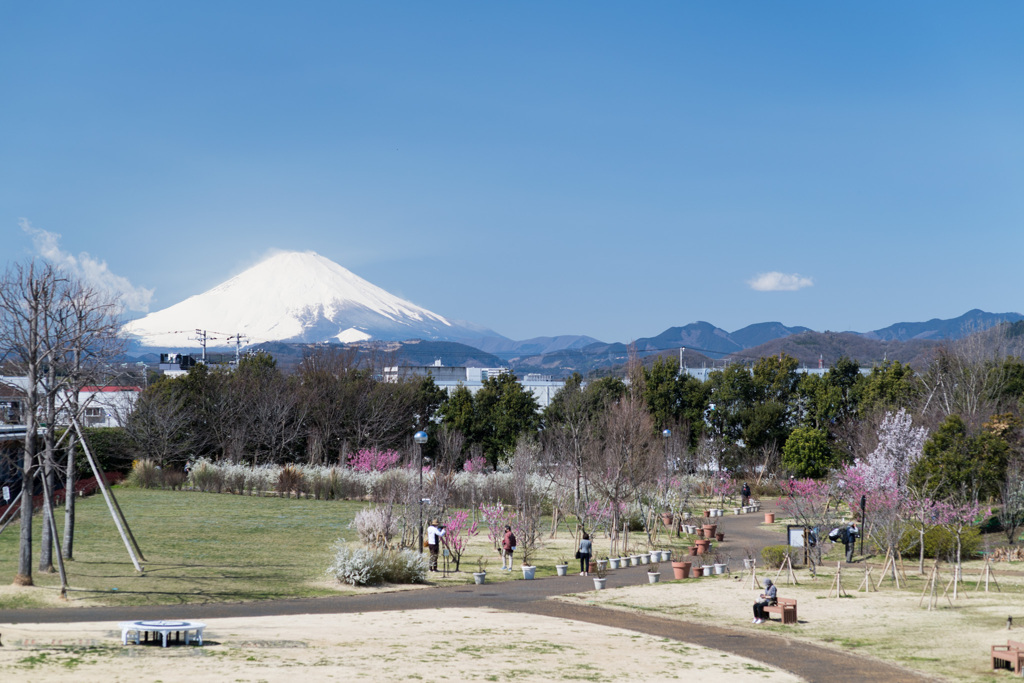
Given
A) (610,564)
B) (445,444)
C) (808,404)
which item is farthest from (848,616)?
(808,404)

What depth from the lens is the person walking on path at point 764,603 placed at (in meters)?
20.9

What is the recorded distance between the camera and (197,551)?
97.6ft

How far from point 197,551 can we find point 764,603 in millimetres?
17296

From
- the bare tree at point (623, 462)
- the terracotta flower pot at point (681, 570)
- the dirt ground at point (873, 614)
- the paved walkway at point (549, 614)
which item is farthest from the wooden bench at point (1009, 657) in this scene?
the bare tree at point (623, 462)

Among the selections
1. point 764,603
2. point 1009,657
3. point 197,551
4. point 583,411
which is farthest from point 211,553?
point 583,411

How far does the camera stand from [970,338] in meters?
59.8

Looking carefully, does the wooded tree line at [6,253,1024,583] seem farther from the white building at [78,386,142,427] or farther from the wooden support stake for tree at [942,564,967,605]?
the wooden support stake for tree at [942,564,967,605]

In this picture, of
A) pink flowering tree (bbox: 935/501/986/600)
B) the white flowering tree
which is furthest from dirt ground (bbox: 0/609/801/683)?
the white flowering tree

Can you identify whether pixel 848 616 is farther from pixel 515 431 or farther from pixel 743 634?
pixel 515 431

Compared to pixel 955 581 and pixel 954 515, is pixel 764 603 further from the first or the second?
pixel 954 515

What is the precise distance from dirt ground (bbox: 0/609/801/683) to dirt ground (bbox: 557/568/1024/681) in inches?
118

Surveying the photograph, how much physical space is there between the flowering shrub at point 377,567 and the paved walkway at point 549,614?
1.03 meters

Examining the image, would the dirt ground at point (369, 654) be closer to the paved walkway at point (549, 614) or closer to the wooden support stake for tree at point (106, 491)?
the paved walkway at point (549, 614)

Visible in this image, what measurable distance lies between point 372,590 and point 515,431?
1458 inches
